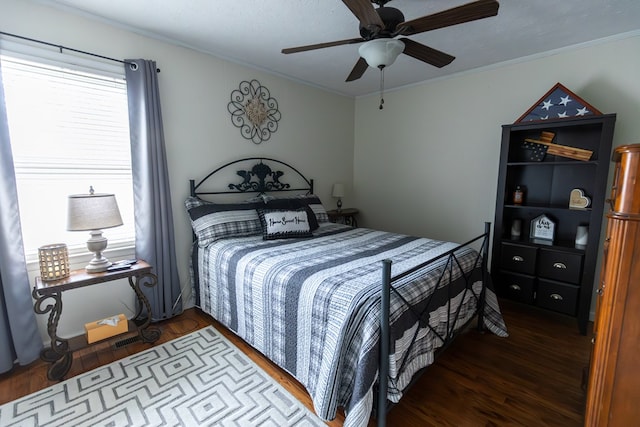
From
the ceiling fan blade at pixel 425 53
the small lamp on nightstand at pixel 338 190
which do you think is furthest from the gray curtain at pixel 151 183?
the small lamp on nightstand at pixel 338 190

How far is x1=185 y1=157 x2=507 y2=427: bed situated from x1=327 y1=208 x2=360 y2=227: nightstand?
89cm

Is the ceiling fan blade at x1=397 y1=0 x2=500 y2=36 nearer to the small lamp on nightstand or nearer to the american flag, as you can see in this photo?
the american flag

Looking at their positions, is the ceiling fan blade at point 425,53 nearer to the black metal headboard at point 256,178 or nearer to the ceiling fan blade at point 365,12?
the ceiling fan blade at point 365,12

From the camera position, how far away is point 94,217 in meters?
1.90

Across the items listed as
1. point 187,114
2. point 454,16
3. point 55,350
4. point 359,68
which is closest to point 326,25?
point 359,68

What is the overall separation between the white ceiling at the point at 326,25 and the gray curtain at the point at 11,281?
3.70ft

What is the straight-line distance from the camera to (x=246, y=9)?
2.04m

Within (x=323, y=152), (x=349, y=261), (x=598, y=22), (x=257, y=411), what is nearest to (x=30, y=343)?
(x=257, y=411)

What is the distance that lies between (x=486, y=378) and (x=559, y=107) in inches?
89.5

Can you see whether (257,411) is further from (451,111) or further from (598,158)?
(451,111)

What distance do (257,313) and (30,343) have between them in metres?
1.56

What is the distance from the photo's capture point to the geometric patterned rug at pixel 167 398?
157cm

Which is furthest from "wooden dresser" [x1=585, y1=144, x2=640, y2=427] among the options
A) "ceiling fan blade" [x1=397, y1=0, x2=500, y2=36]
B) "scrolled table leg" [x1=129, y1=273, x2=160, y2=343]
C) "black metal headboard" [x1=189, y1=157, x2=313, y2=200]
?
"black metal headboard" [x1=189, y1=157, x2=313, y2=200]

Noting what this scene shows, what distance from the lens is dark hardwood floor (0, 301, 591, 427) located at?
5.27ft
